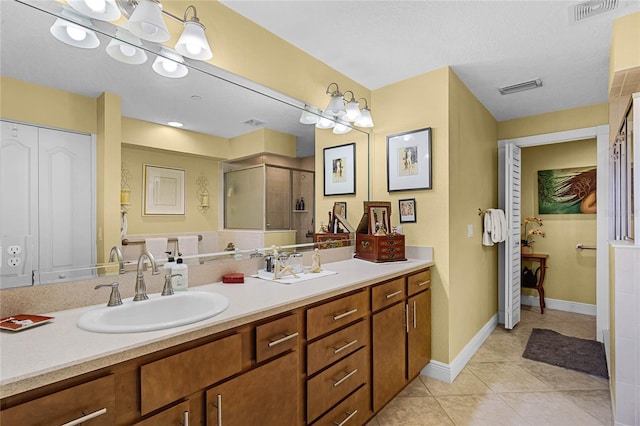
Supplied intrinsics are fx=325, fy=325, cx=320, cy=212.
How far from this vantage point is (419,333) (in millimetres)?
2398

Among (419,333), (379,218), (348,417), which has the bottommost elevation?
(348,417)

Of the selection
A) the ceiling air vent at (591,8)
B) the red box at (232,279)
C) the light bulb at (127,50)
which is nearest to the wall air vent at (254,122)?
the light bulb at (127,50)

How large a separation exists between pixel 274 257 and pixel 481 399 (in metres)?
1.75

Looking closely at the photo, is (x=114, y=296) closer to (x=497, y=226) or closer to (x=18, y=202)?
(x=18, y=202)

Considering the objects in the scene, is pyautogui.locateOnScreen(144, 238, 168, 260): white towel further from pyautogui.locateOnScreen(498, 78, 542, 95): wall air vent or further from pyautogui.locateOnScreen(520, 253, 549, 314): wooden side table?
pyautogui.locateOnScreen(520, 253, 549, 314): wooden side table

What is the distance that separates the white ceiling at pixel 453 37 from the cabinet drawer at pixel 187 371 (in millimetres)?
1787

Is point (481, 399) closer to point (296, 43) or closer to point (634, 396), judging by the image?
point (634, 396)

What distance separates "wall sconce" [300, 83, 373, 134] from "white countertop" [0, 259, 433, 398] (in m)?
1.41

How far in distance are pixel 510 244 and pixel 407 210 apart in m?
1.63

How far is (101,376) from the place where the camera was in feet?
2.83

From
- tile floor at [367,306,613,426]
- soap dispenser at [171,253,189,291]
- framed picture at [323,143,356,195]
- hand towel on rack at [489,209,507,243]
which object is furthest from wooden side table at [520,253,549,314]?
soap dispenser at [171,253,189,291]

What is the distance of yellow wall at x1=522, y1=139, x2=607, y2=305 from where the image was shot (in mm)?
4105

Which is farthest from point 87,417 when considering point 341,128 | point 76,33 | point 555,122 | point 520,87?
point 555,122

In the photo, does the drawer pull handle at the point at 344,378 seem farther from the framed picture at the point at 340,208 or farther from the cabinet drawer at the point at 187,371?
the framed picture at the point at 340,208
